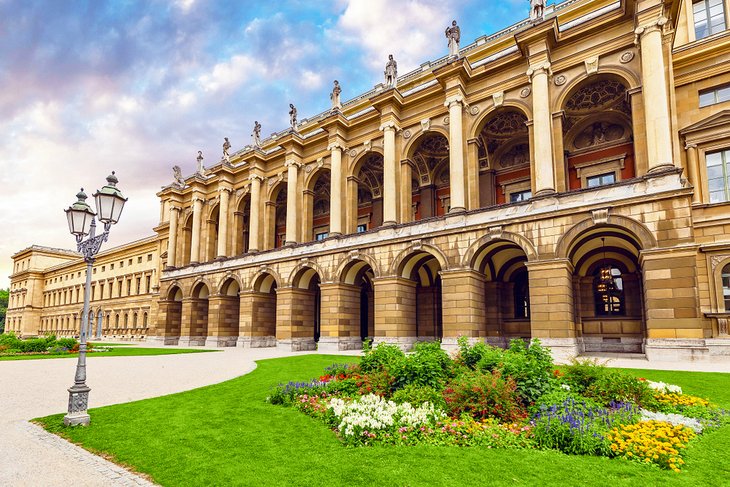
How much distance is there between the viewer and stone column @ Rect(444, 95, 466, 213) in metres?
25.0

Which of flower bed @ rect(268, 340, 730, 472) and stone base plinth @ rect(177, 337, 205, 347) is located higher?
flower bed @ rect(268, 340, 730, 472)

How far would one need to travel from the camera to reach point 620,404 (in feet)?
28.0

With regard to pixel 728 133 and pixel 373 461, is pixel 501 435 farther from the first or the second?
pixel 728 133

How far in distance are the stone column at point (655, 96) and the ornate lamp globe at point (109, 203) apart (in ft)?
68.2

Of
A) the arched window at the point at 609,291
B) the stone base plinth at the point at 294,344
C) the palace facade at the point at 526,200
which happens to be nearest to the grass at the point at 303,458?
the palace facade at the point at 526,200

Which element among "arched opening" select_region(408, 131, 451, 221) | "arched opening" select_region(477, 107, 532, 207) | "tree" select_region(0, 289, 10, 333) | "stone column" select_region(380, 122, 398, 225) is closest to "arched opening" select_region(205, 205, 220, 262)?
"arched opening" select_region(408, 131, 451, 221)

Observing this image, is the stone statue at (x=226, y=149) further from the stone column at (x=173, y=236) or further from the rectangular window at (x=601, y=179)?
the rectangular window at (x=601, y=179)

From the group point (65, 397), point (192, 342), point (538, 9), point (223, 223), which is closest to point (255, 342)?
point (192, 342)

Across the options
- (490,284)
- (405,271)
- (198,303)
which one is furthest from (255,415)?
(198,303)

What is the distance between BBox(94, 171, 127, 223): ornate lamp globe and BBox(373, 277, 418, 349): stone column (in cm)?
1803

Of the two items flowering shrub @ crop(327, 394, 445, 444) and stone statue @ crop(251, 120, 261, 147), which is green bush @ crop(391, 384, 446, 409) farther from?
stone statue @ crop(251, 120, 261, 147)

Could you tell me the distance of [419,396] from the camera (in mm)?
8836

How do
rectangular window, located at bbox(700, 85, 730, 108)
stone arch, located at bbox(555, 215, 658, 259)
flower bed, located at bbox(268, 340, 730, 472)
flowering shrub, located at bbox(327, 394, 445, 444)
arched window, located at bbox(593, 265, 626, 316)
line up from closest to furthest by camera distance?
flower bed, located at bbox(268, 340, 730, 472)
flowering shrub, located at bbox(327, 394, 445, 444)
stone arch, located at bbox(555, 215, 658, 259)
rectangular window, located at bbox(700, 85, 730, 108)
arched window, located at bbox(593, 265, 626, 316)

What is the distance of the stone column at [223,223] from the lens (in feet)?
127
